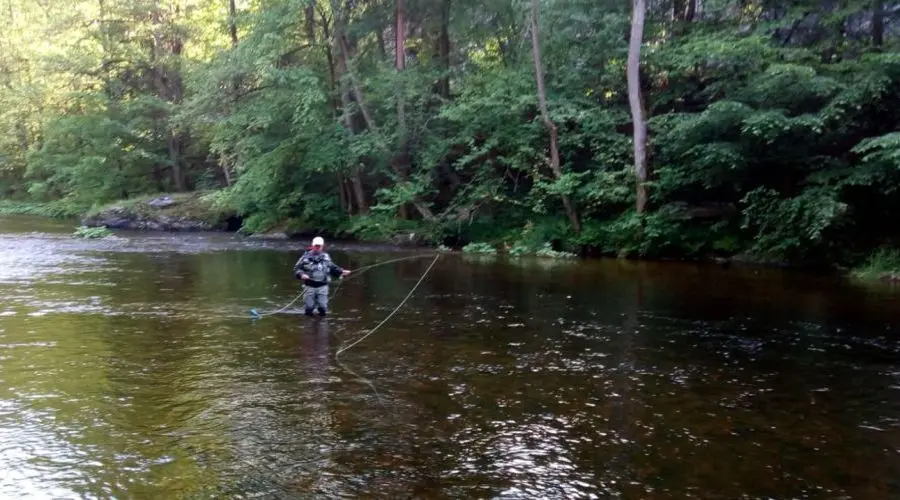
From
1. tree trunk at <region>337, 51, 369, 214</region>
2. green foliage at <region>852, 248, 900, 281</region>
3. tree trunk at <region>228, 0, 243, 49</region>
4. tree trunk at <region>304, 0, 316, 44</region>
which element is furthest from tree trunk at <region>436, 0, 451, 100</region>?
green foliage at <region>852, 248, 900, 281</region>

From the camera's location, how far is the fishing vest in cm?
1124

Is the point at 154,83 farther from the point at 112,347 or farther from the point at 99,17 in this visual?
the point at 112,347

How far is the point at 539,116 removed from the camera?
22.7 metres

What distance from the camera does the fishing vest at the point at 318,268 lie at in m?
11.2

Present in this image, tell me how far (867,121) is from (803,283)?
17.2 ft

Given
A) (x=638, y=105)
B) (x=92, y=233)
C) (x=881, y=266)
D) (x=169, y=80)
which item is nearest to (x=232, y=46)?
(x=92, y=233)

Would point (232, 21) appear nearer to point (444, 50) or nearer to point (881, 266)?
point (444, 50)

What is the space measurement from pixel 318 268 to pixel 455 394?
15.7 feet

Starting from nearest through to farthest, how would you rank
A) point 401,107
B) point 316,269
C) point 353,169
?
1. point 316,269
2. point 401,107
3. point 353,169

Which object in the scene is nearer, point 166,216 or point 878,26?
point 878,26

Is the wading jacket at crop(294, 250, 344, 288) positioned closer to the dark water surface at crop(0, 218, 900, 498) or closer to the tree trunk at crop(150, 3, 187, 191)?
the dark water surface at crop(0, 218, 900, 498)

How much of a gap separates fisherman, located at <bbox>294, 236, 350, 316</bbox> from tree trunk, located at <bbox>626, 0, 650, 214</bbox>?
11.6m

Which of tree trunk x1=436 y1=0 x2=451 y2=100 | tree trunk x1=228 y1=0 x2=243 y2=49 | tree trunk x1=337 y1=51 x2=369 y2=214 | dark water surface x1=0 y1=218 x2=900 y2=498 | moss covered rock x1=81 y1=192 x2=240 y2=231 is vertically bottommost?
dark water surface x1=0 y1=218 x2=900 y2=498

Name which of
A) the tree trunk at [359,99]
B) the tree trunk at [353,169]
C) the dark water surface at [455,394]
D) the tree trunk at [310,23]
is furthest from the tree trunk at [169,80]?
the dark water surface at [455,394]
